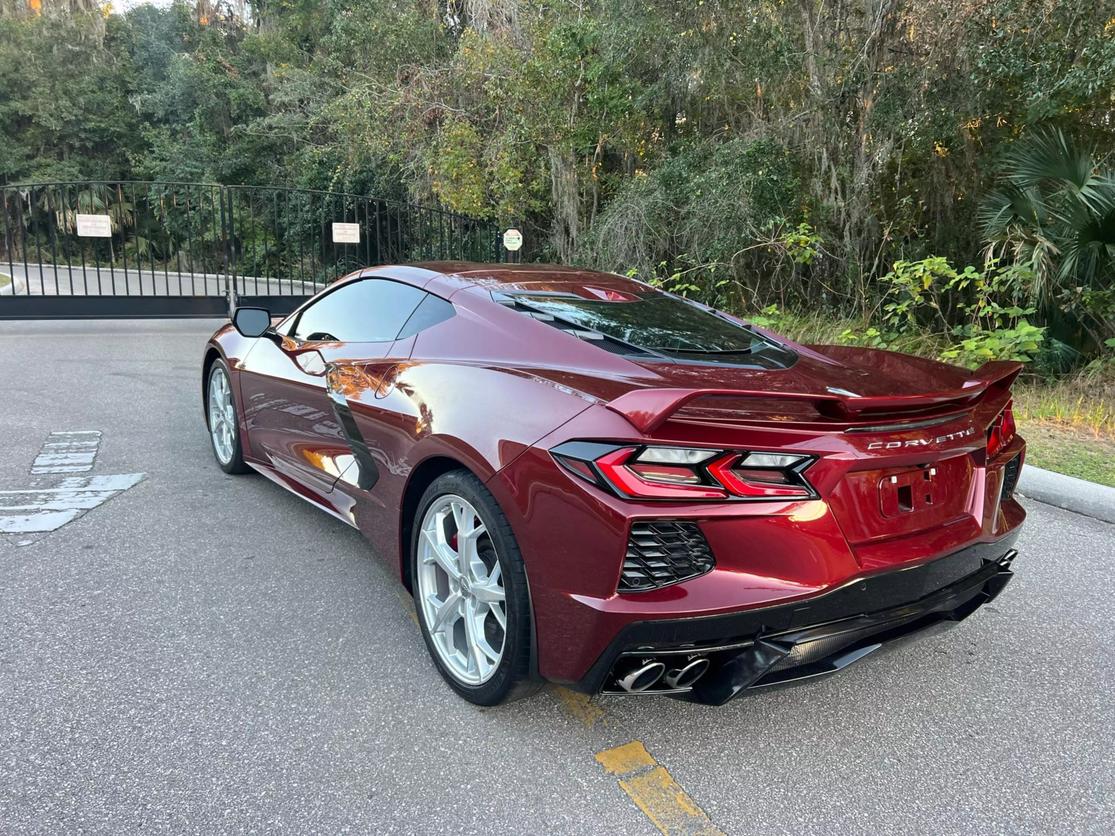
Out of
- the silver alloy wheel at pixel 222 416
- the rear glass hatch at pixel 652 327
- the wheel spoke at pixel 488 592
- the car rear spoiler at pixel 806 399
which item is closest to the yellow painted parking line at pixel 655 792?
the wheel spoke at pixel 488 592

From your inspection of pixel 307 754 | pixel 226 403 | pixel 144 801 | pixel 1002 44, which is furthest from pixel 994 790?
pixel 1002 44

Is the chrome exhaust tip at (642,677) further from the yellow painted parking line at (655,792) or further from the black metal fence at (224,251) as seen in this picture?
the black metal fence at (224,251)

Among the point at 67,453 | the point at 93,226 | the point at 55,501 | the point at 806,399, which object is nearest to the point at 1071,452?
the point at 806,399

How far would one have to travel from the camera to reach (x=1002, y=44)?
314 inches

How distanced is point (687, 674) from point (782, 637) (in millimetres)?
280

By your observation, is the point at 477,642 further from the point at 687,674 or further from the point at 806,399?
the point at 806,399

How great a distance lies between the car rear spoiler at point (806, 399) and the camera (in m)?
2.04

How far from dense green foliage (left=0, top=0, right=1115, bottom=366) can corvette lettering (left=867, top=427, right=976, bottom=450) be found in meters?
5.85

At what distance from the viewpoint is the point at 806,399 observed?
2.21m

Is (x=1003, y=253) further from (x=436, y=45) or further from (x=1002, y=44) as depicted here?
(x=436, y=45)

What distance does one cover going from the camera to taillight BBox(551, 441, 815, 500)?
203 centimetres

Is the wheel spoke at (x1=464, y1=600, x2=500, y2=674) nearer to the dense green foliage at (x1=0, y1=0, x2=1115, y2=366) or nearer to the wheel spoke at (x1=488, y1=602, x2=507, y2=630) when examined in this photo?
the wheel spoke at (x1=488, y1=602, x2=507, y2=630)

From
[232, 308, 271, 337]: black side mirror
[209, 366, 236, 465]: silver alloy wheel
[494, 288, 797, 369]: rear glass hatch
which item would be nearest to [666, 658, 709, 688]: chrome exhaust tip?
[494, 288, 797, 369]: rear glass hatch

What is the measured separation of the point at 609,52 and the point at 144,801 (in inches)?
448
